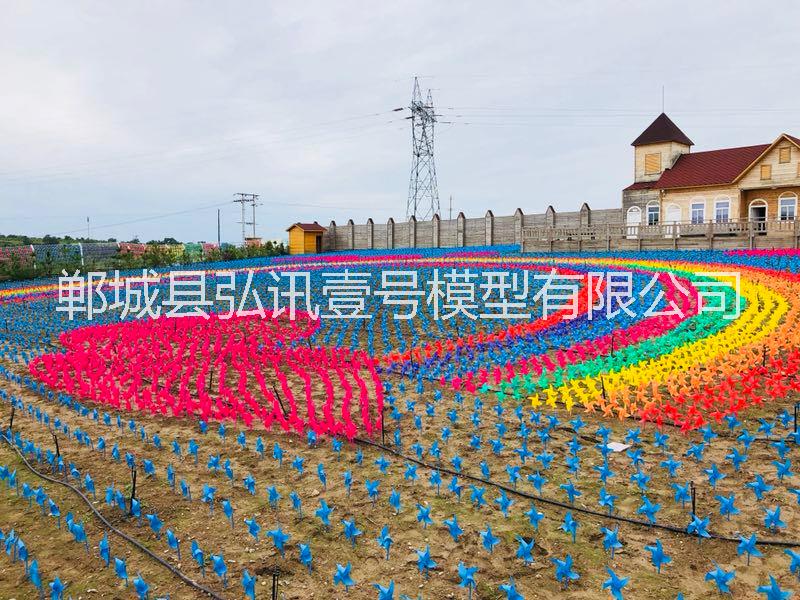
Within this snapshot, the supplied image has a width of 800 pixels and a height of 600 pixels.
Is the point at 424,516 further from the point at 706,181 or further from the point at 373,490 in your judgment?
the point at 706,181

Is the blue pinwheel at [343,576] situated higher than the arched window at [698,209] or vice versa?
the arched window at [698,209]

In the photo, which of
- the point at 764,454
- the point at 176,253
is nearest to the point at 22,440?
the point at 764,454

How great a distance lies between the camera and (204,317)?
47.6 feet

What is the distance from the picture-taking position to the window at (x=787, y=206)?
28.8 metres

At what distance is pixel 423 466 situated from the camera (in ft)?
17.2

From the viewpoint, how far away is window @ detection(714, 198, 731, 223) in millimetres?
30688

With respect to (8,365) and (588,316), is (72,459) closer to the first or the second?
(8,365)

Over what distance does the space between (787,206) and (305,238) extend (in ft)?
98.3

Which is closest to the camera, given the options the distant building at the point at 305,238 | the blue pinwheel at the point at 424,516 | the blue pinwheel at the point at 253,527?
the blue pinwheel at the point at 253,527

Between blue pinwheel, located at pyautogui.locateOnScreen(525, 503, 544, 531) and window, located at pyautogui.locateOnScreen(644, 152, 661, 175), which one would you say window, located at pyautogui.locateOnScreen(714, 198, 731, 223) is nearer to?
window, located at pyautogui.locateOnScreen(644, 152, 661, 175)

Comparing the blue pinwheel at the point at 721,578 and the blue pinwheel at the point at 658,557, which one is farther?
the blue pinwheel at the point at 658,557

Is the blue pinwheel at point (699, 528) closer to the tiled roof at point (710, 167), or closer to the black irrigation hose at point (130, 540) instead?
the black irrigation hose at point (130, 540)

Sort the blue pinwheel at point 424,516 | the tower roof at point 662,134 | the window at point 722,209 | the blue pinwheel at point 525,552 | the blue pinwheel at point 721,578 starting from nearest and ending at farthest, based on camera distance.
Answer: the blue pinwheel at point 721,578
the blue pinwheel at point 525,552
the blue pinwheel at point 424,516
the window at point 722,209
the tower roof at point 662,134

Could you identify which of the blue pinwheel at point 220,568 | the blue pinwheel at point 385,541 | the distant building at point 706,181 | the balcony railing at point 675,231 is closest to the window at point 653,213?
the distant building at point 706,181
